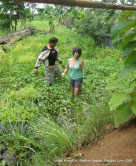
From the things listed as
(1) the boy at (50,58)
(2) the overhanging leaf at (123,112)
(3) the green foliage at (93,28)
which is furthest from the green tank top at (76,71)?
(3) the green foliage at (93,28)

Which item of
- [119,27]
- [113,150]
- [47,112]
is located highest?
[119,27]

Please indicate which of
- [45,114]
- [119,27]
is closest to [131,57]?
[119,27]

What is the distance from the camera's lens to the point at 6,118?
2996mm

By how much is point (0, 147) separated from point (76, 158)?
1.55 meters

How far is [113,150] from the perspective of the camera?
1852mm

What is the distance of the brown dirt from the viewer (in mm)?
1704

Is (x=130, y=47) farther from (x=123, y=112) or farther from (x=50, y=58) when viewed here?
(x=50, y=58)

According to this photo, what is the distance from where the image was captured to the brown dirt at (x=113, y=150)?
170cm

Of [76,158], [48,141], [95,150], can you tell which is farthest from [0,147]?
[95,150]

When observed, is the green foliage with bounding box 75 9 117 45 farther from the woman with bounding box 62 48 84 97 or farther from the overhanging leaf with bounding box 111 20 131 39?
the overhanging leaf with bounding box 111 20 131 39

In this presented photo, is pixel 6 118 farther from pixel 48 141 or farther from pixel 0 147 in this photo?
pixel 48 141

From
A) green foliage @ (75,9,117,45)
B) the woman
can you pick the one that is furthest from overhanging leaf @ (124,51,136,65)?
green foliage @ (75,9,117,45)

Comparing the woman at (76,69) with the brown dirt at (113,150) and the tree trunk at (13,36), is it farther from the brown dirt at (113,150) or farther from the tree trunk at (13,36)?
the tree trunk at (13,36)

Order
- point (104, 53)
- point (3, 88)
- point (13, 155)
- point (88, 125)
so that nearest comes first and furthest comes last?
point (88, 125), point (13, 155), point (3, 88), point (104, 53)
